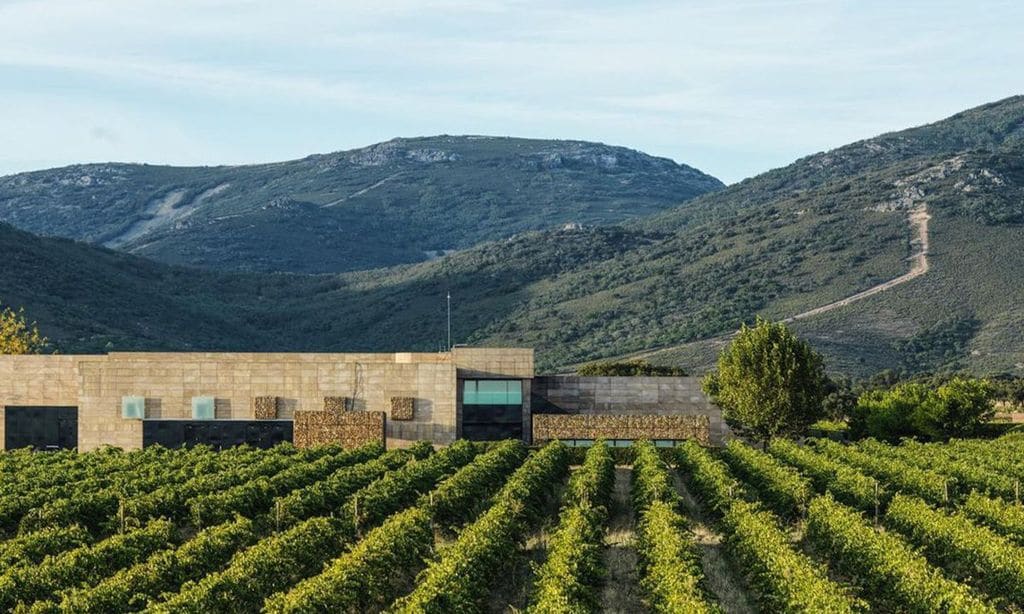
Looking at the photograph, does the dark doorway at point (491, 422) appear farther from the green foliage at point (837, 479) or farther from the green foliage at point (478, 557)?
the green foliage at point (478, 557)

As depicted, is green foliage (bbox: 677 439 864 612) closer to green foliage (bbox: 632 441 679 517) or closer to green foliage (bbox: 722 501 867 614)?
green foliage (bbox: 722 501 867 614)

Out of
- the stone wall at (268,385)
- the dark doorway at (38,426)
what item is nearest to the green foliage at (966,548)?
the stone wall at (268,385)

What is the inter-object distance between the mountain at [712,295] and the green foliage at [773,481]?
71.1 metres

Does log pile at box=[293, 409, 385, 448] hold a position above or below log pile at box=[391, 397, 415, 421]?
below

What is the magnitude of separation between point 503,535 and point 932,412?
1903 inches

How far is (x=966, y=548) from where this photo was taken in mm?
35094

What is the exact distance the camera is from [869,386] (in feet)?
369

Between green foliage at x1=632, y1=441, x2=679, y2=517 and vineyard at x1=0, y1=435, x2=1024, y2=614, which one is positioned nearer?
vineyard at x1=0, y1=435, x2=1024, y2=614

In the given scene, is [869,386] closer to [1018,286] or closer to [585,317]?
[1018,286]

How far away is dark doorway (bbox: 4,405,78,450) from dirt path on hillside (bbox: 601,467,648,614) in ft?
115

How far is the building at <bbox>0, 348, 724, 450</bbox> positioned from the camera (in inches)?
2795

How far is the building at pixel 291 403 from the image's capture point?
71.0 meters

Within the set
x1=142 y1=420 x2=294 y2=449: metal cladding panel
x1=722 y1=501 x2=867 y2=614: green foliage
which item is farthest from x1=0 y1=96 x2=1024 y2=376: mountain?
x1=722 y1=501 x2=867 y2=614: green foliage

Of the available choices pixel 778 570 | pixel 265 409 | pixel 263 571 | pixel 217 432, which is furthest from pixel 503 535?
pixel 217 432
